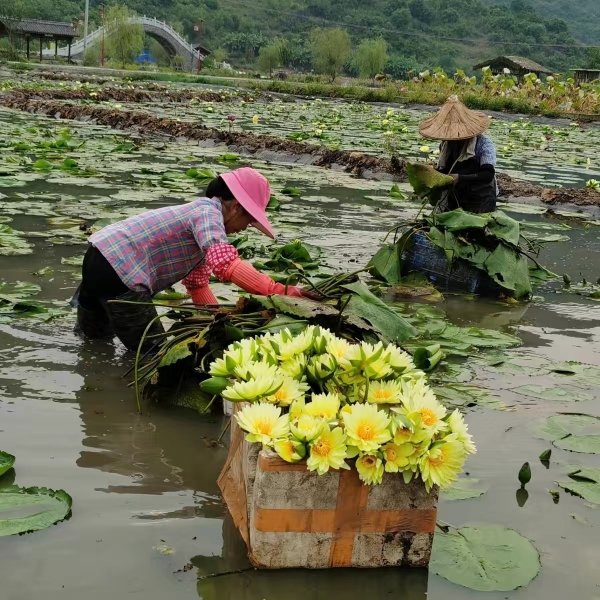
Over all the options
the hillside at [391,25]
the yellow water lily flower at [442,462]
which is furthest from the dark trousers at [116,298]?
the hillside at [391,25]

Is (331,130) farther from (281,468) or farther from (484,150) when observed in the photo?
(281,468)

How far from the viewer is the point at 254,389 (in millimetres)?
2031

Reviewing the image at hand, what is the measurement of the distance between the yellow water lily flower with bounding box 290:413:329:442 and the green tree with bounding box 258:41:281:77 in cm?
6598

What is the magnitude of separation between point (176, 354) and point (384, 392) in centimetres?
101

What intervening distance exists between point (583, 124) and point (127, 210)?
2232cm

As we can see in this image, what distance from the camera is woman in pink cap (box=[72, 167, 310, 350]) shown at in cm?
312

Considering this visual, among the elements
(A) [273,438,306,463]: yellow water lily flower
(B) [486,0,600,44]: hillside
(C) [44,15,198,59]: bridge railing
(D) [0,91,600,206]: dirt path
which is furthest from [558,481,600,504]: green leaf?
(B) [486,0,600,44]: hillside

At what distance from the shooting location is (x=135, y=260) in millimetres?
3330

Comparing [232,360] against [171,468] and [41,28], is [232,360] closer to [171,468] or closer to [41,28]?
[171,468]

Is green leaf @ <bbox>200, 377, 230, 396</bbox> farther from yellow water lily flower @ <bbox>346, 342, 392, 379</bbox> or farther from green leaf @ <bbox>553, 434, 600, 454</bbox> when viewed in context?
green leaf @ <bbox>553, 434, 600, 454</bbox>

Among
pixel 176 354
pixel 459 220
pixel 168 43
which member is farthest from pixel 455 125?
pixel 168 43

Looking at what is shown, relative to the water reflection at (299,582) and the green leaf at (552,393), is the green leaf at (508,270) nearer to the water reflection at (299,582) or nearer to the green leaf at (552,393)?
the green leaf at (552,393)

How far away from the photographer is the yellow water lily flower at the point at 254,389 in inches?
79.9

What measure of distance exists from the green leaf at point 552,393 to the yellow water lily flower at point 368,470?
5.16ft
